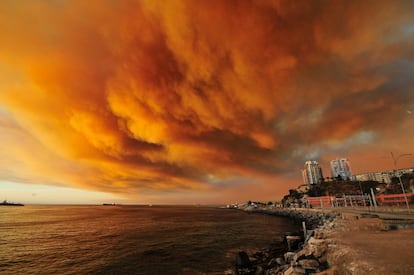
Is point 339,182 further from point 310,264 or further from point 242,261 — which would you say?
point 310,264

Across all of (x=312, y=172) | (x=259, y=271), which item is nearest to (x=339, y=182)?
(x=312, y=172)

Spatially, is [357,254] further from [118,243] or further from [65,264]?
A: [118,243]

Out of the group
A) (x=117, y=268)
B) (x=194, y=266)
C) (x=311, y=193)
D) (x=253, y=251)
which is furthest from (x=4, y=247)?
(x=311, y=193)

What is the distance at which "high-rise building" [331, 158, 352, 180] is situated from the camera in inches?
6511

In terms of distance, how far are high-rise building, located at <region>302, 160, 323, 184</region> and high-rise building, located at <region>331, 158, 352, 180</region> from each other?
1139cm

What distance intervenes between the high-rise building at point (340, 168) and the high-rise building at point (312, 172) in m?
11.4

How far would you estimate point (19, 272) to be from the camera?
56.8ft

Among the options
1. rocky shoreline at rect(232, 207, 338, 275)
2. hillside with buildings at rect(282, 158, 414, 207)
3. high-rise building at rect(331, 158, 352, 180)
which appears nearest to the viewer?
rocky shoreline at rect(232, 207, 338, 275)

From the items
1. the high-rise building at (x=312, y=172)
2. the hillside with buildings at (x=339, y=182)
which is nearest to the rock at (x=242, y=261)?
the hillside with buildings at (x=339, y=182)

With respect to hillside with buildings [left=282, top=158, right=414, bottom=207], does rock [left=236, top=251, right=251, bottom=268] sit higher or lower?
lower

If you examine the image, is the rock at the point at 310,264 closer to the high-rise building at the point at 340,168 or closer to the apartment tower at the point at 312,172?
the apartment tower at the point at 312,172

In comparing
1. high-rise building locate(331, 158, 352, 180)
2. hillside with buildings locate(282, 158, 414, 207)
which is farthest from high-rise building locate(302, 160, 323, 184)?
high-rise building locate(331, 158, 352, 180)

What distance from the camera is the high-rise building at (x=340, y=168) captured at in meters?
165

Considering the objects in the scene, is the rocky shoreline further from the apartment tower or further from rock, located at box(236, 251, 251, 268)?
the apartment tower
